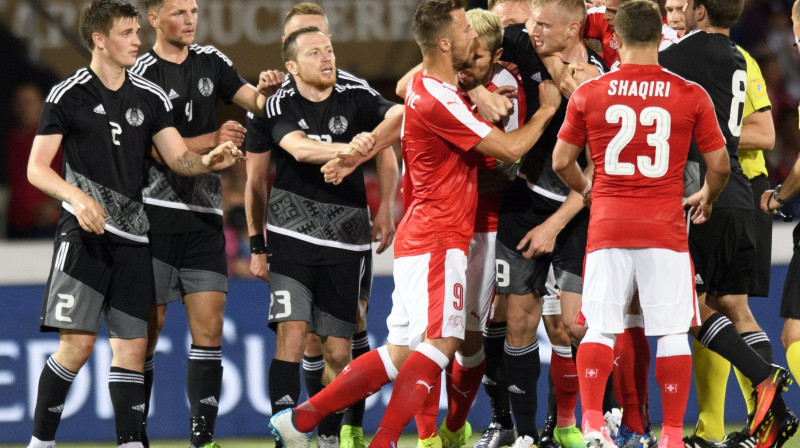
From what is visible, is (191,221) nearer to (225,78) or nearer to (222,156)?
(222,156)

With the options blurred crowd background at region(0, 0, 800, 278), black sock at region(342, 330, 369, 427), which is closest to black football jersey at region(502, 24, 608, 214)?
black sock at region(342, 330, 369, 427)

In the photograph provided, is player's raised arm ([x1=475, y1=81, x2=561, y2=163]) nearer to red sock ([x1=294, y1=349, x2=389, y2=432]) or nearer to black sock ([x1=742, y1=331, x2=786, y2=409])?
red sock ([x1=294, y1=349, x2=389, y2=432])

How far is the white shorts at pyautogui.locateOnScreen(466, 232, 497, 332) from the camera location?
225 inches

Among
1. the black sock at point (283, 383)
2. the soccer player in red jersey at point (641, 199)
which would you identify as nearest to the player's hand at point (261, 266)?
the black sock at point (283, 383)

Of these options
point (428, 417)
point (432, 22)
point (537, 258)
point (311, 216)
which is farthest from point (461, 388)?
point (432, 22)

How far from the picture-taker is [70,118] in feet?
17.6

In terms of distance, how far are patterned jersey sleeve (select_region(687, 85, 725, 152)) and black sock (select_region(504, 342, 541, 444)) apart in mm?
1421

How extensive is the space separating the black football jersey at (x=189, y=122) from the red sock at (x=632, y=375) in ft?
7.17

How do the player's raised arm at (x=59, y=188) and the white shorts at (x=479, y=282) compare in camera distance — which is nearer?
the player's raised arm at (x=59, y=188)

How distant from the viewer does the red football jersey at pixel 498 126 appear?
5.70m

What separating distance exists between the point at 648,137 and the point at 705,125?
0.89ft

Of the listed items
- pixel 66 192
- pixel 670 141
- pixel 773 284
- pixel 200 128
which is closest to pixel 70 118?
pixel 66 192

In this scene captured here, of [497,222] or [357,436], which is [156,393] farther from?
[497,222]

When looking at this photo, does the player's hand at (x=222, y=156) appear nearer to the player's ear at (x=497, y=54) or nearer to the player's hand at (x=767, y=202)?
the player's ear at (x=497, y=54)
